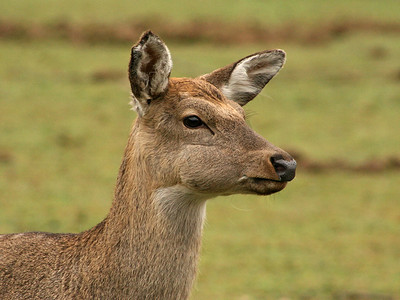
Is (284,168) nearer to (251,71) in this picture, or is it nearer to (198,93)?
(198,93)

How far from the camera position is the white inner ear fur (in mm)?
6273

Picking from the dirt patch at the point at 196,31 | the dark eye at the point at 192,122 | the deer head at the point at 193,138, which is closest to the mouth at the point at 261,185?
the deer head at the point at 193,138

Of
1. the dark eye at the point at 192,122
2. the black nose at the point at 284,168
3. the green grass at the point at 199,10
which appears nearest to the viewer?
the black nose at the point at 284,168

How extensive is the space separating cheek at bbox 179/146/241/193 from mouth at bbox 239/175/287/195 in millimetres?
63

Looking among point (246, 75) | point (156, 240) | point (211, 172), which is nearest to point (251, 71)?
point (246, 75)

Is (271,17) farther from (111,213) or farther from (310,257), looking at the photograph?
(111,213)

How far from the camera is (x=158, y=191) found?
5.65 m

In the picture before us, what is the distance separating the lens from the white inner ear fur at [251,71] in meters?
6.27

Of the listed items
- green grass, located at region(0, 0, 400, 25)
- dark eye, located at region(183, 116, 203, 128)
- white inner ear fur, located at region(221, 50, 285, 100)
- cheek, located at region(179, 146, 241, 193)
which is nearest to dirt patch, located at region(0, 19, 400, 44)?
green grass, located at region(0, 0, 400, 25)

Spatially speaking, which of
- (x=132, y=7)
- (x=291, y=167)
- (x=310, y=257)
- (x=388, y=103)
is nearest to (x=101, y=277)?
(x=291, y=167)

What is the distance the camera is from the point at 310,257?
38.7 ft

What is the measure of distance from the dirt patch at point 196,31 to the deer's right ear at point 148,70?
1828 centimetres

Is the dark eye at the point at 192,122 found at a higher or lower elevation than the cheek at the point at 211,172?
higher

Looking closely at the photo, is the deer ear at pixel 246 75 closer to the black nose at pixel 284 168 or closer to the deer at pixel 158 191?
the deer at pixel 158 191
